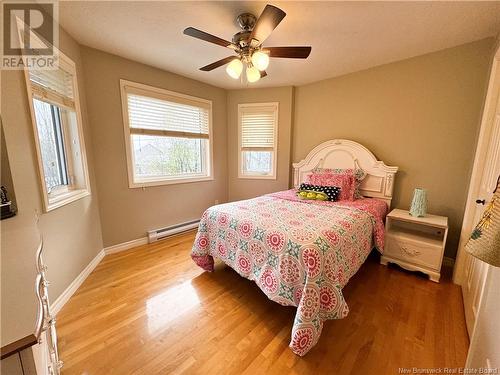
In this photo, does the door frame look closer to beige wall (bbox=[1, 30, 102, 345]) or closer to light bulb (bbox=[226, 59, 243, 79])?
light bulb (bbox=[226, 59, 243, 79])

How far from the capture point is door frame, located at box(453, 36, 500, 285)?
180 centimetres

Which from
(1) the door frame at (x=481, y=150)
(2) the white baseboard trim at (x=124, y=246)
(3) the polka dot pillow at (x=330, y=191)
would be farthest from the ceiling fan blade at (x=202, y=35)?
(2) the white baseboard trim at (x=124, y=246)

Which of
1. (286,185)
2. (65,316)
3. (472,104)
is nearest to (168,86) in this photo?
(286,185)

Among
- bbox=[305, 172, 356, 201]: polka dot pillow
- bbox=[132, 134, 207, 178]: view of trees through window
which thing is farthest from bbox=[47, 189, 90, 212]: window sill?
bbox=[305, 172, 356, 201]: polka dot pillow

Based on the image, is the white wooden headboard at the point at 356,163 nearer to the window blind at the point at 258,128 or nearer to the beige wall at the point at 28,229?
the window blind at the point at 258,128

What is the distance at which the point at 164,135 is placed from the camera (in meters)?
3.02

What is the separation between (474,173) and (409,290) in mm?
1264

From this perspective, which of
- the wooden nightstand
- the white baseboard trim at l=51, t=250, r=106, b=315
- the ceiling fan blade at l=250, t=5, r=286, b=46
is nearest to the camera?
the ceiling fan blade at l=250, t=5, r=286, b=46

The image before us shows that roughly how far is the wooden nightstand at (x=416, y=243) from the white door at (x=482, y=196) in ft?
0.77

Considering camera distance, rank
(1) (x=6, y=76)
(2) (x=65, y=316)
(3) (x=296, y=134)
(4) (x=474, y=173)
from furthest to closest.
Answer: (3) (x=296, y=134) < (4) (x=474, y=173) < (2) (x=65, y=316) < (1) (x=6, y=76)

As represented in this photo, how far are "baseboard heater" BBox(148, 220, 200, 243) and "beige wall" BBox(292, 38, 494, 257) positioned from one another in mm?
2754

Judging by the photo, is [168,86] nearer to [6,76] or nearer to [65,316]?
[6,76]

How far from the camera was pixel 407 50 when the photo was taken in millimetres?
2254

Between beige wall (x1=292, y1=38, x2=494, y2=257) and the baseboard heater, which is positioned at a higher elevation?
beige wall (x1=292, y1=38, x2=494, y2=257)
